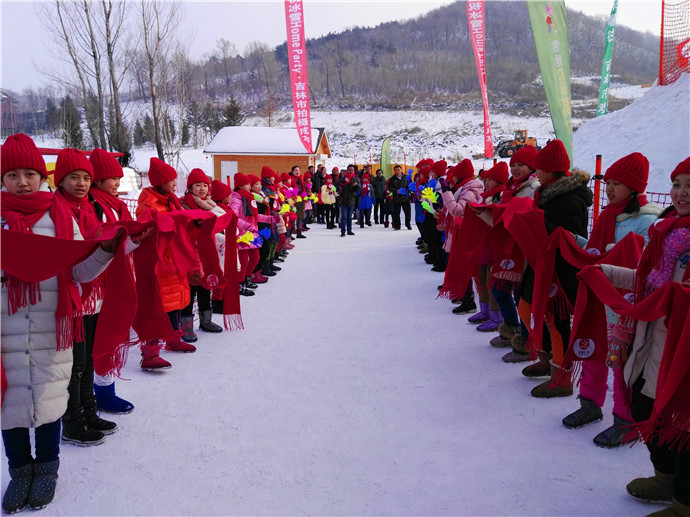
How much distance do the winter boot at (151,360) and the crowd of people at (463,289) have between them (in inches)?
0.4

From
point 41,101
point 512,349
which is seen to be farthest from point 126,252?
point 41,101

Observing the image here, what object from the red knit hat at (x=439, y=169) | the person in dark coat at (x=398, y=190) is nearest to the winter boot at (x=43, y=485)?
the red knit hat at (x=439, y=169)

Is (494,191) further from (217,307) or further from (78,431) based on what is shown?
(78,431)

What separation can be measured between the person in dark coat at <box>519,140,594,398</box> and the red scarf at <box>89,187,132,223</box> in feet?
10.1

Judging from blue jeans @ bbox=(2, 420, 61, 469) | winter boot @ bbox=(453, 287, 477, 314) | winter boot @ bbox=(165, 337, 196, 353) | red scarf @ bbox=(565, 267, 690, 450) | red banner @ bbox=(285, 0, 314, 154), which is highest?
red banner @ bbox=(285, 0, 314, 154)

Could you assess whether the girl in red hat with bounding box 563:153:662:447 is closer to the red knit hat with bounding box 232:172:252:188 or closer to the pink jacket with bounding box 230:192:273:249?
the pink jacket with bounding box 230:192:273:249

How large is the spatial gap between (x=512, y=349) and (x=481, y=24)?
11.6m

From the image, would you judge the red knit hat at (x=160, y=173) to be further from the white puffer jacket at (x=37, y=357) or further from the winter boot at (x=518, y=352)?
the winter boot at (x=518, y=352)

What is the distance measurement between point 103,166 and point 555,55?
22.3ft

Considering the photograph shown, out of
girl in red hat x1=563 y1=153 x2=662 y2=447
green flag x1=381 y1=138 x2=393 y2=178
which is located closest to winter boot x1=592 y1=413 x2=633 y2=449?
girl in red hat x1=563 y1=153 x2=662 y2=447

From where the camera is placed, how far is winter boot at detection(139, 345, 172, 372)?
A: 4723 mm

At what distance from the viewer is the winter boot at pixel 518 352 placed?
15.7ft

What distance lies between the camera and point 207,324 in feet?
19.9

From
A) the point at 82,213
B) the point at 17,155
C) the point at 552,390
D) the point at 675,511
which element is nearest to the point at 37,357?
the point at 82,213
